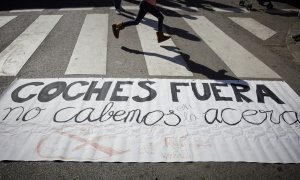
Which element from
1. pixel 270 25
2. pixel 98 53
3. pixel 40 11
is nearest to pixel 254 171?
pixel 98 53

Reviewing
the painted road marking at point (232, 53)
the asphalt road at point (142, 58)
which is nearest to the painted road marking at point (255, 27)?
the asphalt road at point (142, 58)

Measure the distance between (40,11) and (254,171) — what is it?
28.5 ft

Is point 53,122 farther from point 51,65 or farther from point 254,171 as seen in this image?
point 254,171

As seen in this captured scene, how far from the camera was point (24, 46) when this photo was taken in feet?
20.8

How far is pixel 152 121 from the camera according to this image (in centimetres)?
400

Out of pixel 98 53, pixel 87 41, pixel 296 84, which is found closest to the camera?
pixel 296 84

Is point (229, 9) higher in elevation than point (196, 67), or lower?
higher

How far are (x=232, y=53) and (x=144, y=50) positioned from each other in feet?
6.89

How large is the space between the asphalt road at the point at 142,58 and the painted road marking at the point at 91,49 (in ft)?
0.53

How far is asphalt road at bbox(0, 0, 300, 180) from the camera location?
3186mm

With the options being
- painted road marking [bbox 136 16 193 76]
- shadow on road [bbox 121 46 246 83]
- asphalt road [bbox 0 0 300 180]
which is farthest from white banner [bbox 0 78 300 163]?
painted road marking [bbox 136 16 193 76]

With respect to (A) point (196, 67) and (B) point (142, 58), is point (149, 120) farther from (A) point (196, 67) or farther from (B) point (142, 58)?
(B) point (142, 58)

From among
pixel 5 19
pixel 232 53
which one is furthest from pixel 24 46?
pixel 232 53

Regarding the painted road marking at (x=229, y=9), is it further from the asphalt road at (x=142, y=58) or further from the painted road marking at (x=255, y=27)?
the painted road marking at (x=255, y=27)
